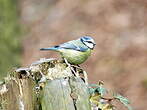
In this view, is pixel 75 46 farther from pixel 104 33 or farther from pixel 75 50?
pixel 104 33

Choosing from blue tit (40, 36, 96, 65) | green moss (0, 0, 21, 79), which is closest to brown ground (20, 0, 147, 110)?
green moss (0, 0, 21, 79)

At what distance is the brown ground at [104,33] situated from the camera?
8156mm

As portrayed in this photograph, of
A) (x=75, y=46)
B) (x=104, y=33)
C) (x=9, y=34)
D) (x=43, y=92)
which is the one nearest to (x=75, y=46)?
(x=75, y=46)

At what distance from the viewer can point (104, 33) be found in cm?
958

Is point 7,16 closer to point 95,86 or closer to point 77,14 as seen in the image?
point 77,14

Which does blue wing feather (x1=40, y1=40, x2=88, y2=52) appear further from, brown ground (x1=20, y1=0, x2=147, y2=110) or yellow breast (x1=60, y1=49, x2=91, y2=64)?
brown ground (x1=20, y1=0, x2=147, y2=110)

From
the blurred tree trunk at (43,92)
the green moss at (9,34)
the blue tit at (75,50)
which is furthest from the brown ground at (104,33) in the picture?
the blurred tree trunk at (43,92)

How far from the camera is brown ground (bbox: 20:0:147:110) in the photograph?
8156mm

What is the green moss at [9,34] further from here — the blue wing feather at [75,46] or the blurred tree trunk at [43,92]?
the blurred tree trunk at [43,92]

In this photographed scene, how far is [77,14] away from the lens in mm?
10445

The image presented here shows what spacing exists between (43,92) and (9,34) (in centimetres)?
782

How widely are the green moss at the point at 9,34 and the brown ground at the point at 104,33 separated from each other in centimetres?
19

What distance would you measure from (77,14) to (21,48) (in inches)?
49.3

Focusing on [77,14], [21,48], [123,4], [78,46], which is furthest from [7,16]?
[78,46]
